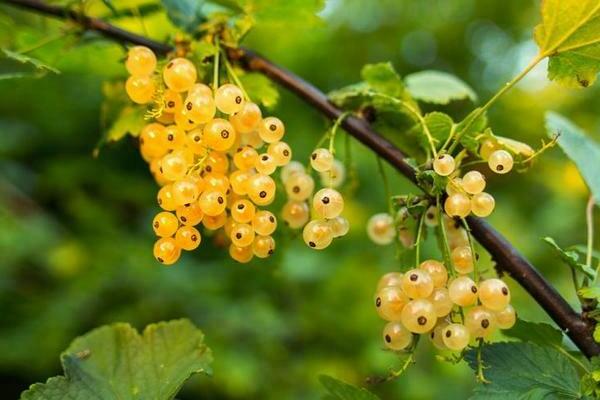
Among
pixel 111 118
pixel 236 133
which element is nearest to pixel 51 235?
pixel 111 118

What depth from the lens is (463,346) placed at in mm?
795

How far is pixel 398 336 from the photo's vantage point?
0.83 meters

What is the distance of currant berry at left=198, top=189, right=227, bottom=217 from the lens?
842 millimetres

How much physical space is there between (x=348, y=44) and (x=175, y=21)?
232 centimetres

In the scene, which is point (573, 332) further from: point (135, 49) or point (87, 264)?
point (87, 264)

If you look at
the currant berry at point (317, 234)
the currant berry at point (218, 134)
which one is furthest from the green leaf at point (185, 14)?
the currant berry at point (317, 234)

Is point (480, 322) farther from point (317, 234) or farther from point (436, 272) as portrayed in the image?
point (317, 234)

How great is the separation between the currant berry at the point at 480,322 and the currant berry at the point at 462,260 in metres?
0.06

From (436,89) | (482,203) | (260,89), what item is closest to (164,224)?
(260,89)

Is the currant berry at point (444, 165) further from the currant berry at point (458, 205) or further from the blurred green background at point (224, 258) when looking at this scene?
the blurred green background at point (224, 258)

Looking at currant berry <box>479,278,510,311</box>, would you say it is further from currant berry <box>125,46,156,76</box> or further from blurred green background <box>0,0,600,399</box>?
blurred green background <box>0,0,600,399</box>

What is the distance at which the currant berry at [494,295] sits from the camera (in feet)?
2.67

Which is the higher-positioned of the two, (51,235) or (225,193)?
(51,235)

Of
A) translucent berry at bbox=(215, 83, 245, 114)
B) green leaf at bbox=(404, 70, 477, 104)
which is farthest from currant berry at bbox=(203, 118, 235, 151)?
green leaf at bbox=(404, 70, 477, 104)
